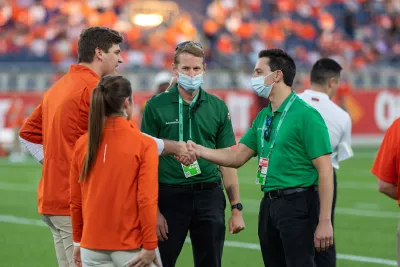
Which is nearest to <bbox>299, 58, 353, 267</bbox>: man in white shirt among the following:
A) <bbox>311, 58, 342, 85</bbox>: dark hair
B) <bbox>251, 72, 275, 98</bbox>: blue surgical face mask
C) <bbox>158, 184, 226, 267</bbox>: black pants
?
<bbox>311, 58, 342, 85</bbox>: dark hair

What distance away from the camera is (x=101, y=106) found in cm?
466

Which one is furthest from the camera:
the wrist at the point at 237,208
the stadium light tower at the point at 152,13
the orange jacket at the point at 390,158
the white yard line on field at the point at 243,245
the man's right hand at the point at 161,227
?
the stadium light tower at the point at 152,13

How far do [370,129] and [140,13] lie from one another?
958 centimetres

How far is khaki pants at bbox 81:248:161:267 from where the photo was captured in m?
4.66

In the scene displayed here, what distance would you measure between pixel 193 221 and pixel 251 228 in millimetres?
5752

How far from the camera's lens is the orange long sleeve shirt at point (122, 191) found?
4.62 metres

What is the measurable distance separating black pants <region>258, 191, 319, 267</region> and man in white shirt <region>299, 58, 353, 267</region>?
5.39 ft

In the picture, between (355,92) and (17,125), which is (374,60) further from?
(17,125)

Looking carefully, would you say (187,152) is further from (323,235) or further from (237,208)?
(323,235)

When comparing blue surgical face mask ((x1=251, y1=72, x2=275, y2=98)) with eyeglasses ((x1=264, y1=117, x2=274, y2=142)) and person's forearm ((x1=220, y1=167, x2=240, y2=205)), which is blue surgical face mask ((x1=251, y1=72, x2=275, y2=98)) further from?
person's forearm ((x1=220, y1=167, x2=240, y2=205))

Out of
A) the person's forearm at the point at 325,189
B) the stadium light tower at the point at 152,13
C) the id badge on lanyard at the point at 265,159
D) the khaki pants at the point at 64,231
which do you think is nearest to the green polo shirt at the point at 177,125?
the id badge on lanyard at the point at 265,159

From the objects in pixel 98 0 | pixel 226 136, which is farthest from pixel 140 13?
pixel 226 136

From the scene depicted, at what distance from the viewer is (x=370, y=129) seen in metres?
26.6

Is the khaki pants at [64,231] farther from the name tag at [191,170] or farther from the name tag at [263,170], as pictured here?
the name tag at [263,170]
